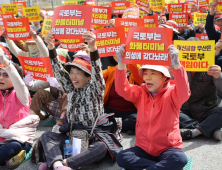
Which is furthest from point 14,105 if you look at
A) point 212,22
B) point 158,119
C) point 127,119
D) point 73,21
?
point 212,22

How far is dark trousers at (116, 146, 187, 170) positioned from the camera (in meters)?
2.75

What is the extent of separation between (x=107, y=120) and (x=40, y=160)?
0.91m

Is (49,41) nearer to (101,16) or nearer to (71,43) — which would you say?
(71,43)

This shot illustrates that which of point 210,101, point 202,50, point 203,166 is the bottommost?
point 203,166

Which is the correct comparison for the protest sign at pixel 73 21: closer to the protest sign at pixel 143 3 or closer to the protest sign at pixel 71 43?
the protest sign at pixel 71 43

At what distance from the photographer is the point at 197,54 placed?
342 centimetres

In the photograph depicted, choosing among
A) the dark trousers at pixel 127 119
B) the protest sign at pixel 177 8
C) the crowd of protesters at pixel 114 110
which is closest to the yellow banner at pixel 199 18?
the protest sign at pixel 177 8

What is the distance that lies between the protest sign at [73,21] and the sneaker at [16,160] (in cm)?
156

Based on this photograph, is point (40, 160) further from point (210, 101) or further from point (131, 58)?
point (210, 101)

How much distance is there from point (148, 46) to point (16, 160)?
192cm

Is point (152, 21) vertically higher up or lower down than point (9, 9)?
lower down

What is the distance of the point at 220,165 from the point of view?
328 centimetres

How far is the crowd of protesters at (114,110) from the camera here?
2.91 m

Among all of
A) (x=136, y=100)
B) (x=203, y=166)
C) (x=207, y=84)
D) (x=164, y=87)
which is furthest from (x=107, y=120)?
(x=207, y=84)
